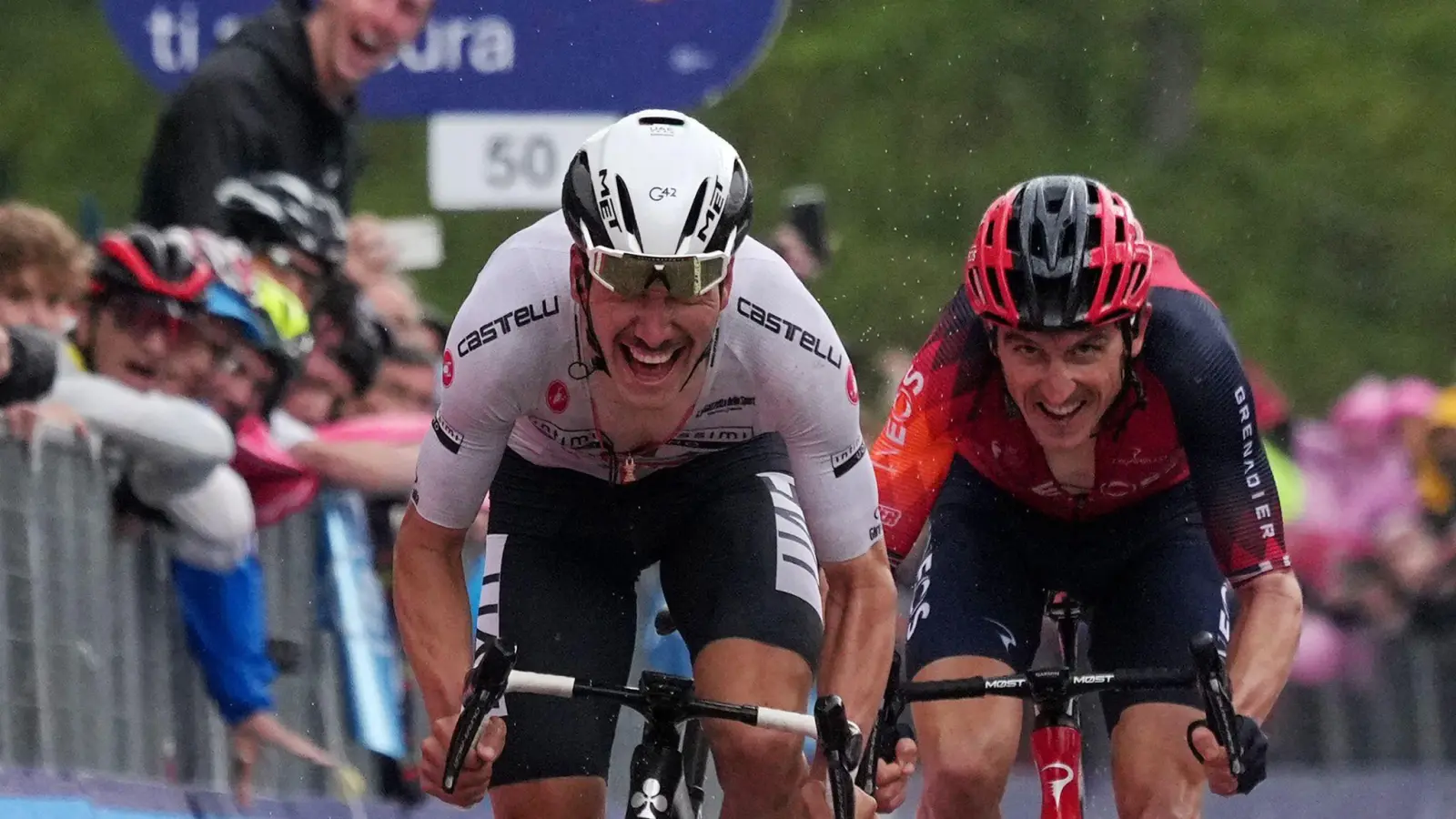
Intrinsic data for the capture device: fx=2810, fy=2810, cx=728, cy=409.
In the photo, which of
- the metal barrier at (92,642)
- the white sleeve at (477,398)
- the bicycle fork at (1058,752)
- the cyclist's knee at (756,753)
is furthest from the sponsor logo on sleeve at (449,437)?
the metal barrier at (92,642)

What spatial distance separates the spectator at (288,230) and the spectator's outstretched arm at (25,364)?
6.75 feet

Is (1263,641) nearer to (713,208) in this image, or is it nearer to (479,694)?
(713,208)

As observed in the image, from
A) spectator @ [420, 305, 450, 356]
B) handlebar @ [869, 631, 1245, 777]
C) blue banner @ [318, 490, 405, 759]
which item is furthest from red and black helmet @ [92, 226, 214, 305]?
handlebar @ [869, 631, 1245, 777]

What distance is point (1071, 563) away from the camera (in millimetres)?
7156

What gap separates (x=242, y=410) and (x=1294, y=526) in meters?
6.17

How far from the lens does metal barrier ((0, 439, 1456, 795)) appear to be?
25.8 feet

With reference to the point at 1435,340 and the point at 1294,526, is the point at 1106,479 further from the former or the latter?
the point at 1435,340

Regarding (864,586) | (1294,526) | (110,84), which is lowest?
(1294,526)

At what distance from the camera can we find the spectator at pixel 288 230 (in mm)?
9812

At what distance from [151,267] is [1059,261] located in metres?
3.36

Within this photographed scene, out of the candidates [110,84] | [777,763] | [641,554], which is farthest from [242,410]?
[110,84]

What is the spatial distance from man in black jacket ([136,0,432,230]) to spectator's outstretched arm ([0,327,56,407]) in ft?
7.70

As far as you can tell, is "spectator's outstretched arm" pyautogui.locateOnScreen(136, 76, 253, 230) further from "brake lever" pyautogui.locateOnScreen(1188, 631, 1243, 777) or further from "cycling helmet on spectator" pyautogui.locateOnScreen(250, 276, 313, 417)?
"brake lever" pyautogui.locateOnScreen(1188, 631, 1243, 777)

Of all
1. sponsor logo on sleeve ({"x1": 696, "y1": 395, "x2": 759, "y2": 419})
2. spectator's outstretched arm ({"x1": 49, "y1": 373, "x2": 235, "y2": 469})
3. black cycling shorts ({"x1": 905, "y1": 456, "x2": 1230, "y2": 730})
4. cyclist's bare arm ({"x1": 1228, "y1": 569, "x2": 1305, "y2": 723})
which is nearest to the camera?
sponsor logo on sleeve ({"x1": 696, "y1": 395, "x2": 759, "y2": 419})
